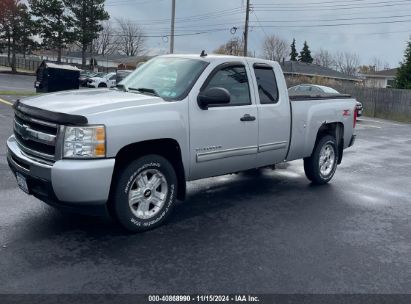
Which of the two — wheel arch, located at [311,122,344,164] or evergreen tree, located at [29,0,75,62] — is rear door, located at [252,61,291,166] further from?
evergreen tree, located at [29,0,75,62]

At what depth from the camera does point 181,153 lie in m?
5.04

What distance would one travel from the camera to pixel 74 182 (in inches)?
163

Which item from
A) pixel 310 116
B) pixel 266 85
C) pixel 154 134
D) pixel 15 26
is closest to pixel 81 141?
pixel 154 134

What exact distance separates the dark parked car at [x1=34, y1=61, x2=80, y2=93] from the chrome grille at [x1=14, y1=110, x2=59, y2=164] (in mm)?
11706

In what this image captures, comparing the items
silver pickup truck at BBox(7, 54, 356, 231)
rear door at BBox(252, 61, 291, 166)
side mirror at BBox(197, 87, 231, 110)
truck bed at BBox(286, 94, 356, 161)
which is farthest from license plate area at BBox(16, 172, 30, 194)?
truck bed at BBox(286, 94, 356, 161)

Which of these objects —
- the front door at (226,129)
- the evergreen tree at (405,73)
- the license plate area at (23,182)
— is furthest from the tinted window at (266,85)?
the evergreen tree at (405,73)

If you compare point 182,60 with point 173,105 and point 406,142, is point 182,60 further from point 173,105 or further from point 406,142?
point 406,142

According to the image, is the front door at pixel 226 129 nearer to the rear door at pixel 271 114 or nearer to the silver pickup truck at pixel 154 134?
the silver pickup truck at pixel 154 134

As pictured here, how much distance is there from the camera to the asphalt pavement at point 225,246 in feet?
12.4

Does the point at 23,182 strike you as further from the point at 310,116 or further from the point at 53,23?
the point at 53,23

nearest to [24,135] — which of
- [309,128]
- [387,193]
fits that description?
[309,128]

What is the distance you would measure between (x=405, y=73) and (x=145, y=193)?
1180 inches

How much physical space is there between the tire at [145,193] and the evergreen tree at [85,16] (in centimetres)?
5337

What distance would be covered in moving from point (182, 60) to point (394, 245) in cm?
339
